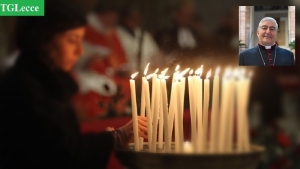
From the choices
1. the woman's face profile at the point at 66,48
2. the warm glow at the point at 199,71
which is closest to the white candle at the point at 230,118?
the warm glow at the point at 199,71

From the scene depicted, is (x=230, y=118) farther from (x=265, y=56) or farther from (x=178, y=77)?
(x=265, y=56)

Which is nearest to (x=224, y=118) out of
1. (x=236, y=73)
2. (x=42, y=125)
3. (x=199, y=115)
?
(x=199, y=115)

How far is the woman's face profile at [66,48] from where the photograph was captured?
3.98ft

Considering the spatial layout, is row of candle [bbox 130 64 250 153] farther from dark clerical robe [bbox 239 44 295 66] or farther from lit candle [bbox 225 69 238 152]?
dark clerical robe [bbox 239 44 295 66]

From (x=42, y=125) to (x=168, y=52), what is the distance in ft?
1.33

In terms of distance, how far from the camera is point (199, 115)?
1.05 metres

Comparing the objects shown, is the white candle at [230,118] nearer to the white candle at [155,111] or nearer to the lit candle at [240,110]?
the lit candle at [240,110]

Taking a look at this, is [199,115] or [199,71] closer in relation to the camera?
[199,115]

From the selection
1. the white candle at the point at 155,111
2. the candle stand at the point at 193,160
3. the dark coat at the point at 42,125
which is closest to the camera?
the candle stand at the point at 193,160

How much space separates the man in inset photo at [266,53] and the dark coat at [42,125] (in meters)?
0.45

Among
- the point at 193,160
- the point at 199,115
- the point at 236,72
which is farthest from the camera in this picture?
the point at 236,72

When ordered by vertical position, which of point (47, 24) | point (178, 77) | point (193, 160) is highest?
point (47, 24)

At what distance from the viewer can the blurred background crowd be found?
1229 millimetres

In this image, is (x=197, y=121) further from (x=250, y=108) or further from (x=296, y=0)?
(x=296, y=0)
